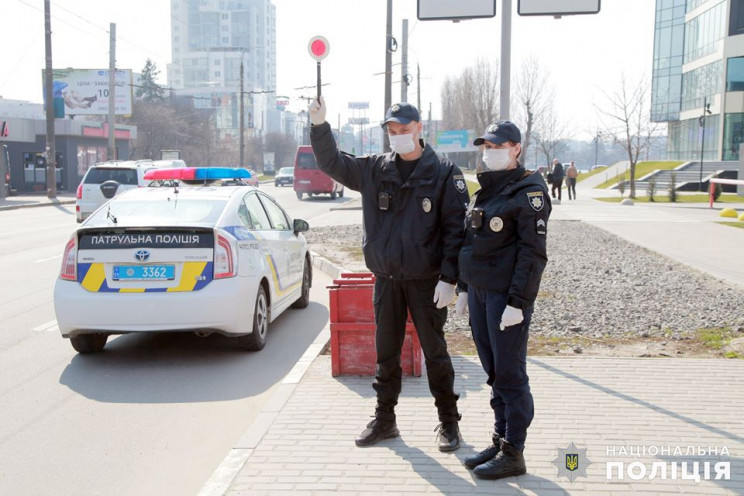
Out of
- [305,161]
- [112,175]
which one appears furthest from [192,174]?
[305,161]

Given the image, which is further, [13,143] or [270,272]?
[13,143]

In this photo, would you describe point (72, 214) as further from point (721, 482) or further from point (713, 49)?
point (713, 49)

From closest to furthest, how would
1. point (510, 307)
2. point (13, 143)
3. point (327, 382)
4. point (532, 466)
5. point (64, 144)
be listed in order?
1. point (510, 307)
2. point (532, 466)
3. point (327, 382)
4. point (13, 143)
5. point (64, 144)

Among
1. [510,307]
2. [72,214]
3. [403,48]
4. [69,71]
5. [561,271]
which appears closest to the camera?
[510,307]

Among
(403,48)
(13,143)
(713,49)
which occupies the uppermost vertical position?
(713,49)

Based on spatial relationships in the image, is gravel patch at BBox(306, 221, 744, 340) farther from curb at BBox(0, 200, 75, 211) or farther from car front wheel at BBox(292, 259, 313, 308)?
curb at BBox(0, 200, 75, 211)

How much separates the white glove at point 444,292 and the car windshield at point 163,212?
3.33 metres

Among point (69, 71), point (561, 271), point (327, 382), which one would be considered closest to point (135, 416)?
point (327, 382)

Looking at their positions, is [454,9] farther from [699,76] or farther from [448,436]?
[699,76]

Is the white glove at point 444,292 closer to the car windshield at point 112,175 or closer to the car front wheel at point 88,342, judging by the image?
the car front wheel at point 88,342

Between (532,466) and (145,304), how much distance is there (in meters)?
4.02

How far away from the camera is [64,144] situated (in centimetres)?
4600

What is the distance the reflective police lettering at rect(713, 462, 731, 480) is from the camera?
4.14 m

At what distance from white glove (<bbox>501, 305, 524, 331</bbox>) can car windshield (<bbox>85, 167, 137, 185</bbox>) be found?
60.8ft
